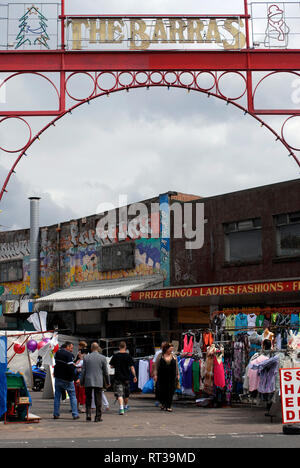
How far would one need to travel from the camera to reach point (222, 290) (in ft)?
71.6

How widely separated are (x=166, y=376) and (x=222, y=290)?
20.7ft

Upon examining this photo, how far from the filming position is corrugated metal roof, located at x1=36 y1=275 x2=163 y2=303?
2694 cm

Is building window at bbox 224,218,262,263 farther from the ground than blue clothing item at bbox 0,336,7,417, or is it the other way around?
building window at bbox 224,218,262,263

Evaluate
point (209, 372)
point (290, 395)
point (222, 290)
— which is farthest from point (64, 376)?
point (222, 290)

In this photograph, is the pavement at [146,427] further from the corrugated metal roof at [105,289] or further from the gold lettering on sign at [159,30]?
the corrugated metal roof at [105,289]

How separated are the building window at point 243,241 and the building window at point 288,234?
841mm

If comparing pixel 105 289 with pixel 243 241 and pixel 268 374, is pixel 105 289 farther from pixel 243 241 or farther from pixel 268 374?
pixel 268 374

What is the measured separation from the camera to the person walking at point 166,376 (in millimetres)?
16016

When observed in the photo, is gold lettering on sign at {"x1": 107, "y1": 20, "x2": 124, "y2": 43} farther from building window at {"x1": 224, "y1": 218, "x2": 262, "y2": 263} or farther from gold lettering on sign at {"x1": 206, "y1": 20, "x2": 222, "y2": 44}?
building window at {"x1": 224, "y1": 218, "x2": 262, "y2": 263}

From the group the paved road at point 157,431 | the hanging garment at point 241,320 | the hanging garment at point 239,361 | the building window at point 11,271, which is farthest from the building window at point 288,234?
the building window at point 11,271

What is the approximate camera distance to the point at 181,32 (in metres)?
15.1

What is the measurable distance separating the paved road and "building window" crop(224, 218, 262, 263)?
8456 millimetres

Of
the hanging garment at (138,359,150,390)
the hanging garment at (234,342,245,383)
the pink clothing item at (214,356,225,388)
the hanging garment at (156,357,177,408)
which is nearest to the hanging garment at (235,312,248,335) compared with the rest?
the hanging garment at (234,342,245,383)
